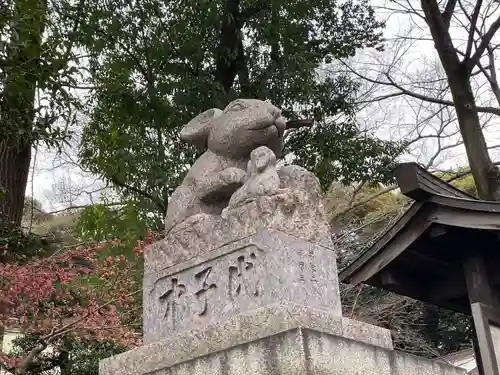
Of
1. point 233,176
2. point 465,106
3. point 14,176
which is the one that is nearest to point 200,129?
point 233,176

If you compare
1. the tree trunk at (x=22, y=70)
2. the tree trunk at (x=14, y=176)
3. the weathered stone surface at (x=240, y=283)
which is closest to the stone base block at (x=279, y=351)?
the weathered stone surface at (x=240, y=283)

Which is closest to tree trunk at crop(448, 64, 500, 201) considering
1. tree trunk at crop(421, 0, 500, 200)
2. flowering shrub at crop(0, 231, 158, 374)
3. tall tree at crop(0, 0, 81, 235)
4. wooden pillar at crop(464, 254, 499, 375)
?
tree trunk at crop(421, 0, 500, 200)

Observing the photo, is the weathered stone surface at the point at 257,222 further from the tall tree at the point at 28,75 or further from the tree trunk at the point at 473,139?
the tree trunk at the point at 473,139

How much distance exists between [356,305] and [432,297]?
5.86 metres

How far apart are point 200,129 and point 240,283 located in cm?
120

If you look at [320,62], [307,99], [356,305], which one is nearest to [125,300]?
[307,99]

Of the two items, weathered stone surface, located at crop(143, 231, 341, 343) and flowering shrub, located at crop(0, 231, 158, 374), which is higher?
flowering shrub, located at crop(0, 231, 158, 374)

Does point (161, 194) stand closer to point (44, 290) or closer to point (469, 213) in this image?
point (44, 290)

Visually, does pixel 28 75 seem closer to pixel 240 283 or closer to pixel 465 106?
pixel 240 283

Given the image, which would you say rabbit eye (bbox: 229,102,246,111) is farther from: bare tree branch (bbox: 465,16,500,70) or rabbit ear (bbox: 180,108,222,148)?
bare tree branch (bbox: 465,16,500,70)

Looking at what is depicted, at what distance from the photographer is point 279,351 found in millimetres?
2479

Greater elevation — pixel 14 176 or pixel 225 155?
pixel 14 176

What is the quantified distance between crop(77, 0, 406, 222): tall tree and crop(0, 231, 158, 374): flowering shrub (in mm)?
1137

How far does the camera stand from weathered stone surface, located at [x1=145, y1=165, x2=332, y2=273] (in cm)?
300
